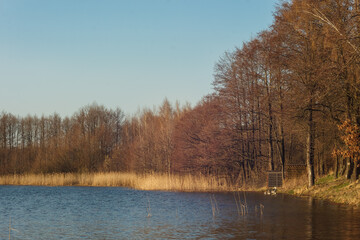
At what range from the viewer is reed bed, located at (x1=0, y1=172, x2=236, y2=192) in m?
37.2

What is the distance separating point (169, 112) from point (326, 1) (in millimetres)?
34596

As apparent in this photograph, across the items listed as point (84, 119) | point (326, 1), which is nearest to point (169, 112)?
point (84, 119)

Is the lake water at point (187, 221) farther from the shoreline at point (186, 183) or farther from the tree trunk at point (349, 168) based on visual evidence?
the tree trunk at point (349, 168)

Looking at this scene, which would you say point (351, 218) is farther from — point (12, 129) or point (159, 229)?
point (12, 129)

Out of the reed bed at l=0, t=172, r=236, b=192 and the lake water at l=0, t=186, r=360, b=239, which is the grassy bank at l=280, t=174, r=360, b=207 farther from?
the reed bed at l=0, t=172, r=236, b=192

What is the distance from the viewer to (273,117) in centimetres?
3697

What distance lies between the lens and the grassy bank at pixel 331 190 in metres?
23.8

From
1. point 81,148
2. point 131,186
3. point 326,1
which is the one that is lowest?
point 131,186

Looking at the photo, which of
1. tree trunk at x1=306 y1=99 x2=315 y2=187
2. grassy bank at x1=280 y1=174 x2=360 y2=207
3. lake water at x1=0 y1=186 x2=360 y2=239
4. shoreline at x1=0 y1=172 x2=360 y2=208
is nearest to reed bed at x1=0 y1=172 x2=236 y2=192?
shoreline at x1=0 y1=172 x2=360 y2=208

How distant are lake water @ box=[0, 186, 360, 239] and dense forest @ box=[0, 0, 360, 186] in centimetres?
532

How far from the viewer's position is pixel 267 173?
115 feet

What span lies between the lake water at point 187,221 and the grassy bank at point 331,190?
1.00 meters

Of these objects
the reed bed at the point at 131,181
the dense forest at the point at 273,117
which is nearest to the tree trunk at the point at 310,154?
the dense forest at the point at 273,117

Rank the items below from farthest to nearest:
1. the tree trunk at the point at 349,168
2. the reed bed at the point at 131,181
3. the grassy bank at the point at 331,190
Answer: the reed bed at the point at 131,181, the tree trunk at the point at 349,168, the grassy bank at the point at 331,190
